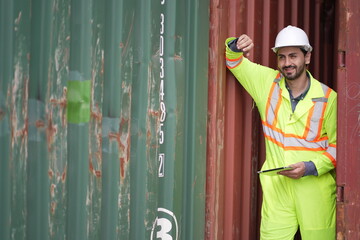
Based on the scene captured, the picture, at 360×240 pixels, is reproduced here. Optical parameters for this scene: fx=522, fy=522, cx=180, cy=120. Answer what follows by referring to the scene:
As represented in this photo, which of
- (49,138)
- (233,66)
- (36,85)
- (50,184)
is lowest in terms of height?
(50,184)

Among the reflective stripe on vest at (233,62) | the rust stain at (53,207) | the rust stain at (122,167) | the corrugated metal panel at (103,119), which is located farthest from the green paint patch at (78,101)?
the reflective stripe on vest at (233,62)

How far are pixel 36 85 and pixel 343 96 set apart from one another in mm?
2176

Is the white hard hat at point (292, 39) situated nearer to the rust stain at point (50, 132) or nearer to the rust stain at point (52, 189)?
the rust stain at point (50, 132)

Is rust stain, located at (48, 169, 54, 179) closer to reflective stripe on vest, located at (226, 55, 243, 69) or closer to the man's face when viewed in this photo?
reflective stripe on vest, located at (226, 55, 243, 69)

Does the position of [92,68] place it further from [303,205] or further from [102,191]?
[303,205]

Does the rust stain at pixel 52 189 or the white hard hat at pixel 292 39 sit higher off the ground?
the white hard hat at pixel 292 39

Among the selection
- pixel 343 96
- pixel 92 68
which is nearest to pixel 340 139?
pixel 343 96

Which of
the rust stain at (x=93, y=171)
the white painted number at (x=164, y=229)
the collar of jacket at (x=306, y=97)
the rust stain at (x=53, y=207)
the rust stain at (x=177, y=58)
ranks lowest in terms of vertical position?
the white painted number at (x=164, y=229)

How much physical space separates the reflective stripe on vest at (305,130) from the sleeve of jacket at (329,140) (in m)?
0.02

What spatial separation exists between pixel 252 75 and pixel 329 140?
0.77 meters

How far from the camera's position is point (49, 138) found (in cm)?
300

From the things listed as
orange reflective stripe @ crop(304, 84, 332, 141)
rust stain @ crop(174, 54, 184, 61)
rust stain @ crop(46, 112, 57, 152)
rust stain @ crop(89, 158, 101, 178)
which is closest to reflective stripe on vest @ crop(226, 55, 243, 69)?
rust stain @ crop(174, 54, 184, 61)

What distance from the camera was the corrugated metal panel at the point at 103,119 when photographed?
287 centimetres

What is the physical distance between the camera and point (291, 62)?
4.07 m
